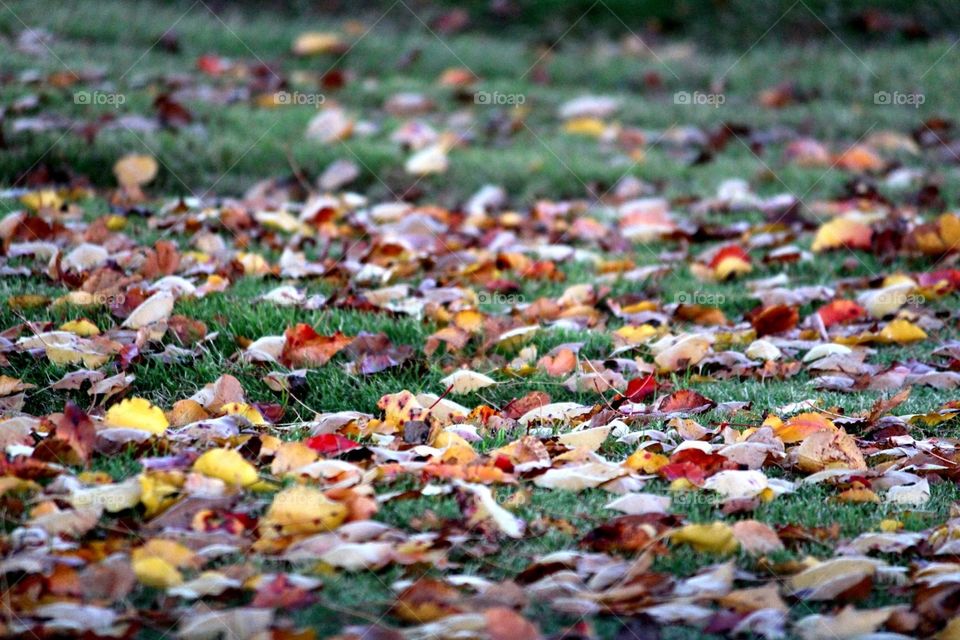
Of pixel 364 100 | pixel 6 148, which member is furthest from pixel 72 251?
pixel 364 100

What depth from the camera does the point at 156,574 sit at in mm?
1890

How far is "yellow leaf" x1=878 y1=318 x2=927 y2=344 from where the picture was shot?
11.6 feet

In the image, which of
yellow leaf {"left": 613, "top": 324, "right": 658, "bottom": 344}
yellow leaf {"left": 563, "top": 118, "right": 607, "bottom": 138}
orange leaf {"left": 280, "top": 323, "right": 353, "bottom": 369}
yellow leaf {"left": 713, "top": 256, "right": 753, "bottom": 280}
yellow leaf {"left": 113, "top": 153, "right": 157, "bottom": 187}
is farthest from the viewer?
yellow leaf {"left": 563, "top": 118, "right": 607, "bottom": 138}

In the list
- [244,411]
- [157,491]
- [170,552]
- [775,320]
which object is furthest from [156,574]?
[775,320]

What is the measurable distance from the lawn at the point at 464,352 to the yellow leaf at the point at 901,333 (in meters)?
0.01

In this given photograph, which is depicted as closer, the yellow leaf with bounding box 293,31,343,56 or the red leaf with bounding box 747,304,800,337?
the red leaf with bounding box 747,304,800,337

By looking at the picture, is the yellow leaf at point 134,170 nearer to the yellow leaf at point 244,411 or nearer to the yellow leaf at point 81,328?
the yellow leaf at point 81,328

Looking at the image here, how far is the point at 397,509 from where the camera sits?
2.22 m

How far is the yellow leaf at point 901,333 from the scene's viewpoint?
Answer: 11.6 feet

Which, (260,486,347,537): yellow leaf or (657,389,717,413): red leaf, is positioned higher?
(657,389,717,413): red leaf

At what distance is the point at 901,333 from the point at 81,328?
2.71m

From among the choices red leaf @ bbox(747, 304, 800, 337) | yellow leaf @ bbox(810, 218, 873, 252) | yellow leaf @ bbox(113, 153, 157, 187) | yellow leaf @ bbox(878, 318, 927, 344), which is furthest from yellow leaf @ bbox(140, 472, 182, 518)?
yellow leaf @ bbox(810, 218, 873, 252)

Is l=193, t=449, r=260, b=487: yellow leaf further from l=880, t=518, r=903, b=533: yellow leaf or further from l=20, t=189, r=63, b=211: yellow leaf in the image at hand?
l=20, t=189, r=63, b=211: yellow leaf

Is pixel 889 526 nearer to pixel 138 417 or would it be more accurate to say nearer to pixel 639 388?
pixel 639 388
